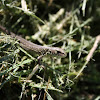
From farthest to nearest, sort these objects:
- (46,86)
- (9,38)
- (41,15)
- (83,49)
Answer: (41,15) < (83,49) < (9,38) < (46,86)

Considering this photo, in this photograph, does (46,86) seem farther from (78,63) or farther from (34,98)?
(78,63)

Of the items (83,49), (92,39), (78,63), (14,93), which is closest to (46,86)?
(14,93)

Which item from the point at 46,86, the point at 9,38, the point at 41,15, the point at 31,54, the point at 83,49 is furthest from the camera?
the point at 41,15

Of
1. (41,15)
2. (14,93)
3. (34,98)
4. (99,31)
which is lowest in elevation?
(34,98)

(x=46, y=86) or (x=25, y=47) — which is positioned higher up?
(x=25, y=47)

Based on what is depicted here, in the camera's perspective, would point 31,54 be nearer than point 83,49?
Yes

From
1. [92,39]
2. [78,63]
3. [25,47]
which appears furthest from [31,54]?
[92,39]

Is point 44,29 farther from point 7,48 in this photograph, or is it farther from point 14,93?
point 14,93
